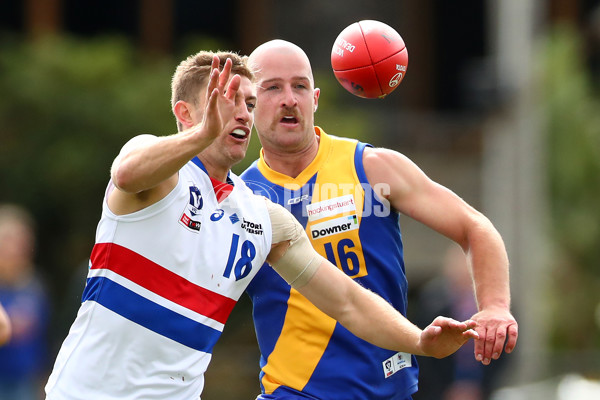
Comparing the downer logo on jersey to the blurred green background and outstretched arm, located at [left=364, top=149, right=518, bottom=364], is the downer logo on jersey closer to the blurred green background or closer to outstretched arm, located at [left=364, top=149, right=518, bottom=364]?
outstretched arm, located at [left=364, top=149, right=518, bottom=364]

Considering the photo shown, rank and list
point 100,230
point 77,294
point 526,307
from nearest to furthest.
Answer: point 100,230
point 77,294
point 526,307

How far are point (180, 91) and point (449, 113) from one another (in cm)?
1692

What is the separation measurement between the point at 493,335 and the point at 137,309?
1.79 m

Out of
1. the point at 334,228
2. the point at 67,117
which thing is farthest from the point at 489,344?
the point at 67,117

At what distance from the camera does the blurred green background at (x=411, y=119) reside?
13859 mm

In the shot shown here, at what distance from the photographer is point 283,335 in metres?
5.88

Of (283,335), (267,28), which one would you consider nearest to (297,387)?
(283,335)

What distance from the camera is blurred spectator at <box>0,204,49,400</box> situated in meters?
9.70

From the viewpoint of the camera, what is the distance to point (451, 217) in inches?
225

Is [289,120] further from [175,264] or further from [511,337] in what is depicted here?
[511,337]

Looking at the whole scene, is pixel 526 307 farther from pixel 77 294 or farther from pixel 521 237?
pixel 77 294

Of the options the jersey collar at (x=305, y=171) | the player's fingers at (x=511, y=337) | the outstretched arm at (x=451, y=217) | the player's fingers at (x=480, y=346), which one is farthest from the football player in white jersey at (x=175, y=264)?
the jersey collar at (x=305, y=171)

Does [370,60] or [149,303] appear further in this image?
[370,60]

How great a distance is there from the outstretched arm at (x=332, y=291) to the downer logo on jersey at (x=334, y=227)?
1.93 feet
